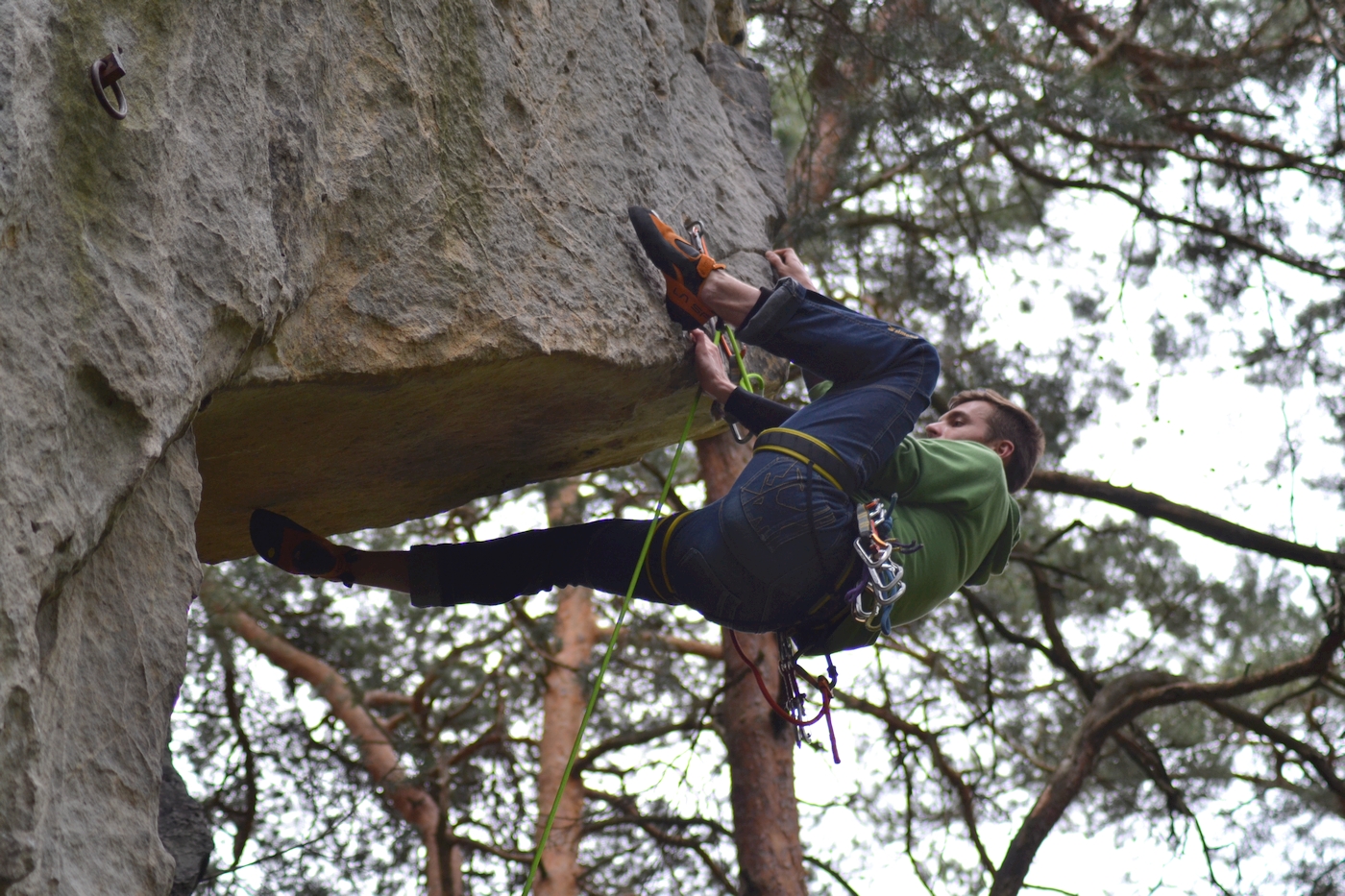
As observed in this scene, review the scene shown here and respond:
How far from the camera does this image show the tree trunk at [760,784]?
15.3 feet

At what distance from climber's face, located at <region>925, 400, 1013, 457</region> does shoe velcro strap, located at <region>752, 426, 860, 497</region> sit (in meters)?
0.63

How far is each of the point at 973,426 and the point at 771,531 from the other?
2.75 ft

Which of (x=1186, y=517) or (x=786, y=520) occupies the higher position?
(x=1186, y=517)

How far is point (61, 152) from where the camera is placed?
1560 millimetres

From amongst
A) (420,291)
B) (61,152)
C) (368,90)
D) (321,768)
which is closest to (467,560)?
(420,291)

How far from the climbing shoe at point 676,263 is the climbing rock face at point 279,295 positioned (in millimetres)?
46

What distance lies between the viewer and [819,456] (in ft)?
7.82

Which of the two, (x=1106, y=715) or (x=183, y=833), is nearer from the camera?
(x=183, y=833)

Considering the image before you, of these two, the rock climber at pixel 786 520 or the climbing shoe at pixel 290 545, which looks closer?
the rock climber at pixel 786 520

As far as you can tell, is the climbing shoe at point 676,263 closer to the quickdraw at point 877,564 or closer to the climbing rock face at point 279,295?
the climbing rock face at point 279,295

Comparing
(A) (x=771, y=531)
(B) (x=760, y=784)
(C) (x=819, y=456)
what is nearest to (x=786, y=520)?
(A) (x=771, y=531)

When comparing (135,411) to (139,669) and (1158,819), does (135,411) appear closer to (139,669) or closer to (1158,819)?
(139,669)

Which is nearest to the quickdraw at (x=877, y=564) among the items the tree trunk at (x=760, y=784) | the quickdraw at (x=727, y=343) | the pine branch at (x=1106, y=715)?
the quickdraw at (x=727, y=343)

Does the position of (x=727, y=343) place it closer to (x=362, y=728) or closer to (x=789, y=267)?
(x=789, y=267)
